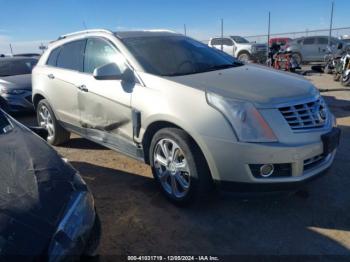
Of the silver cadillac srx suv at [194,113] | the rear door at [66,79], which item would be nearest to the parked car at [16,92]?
the rear door at [66,79]

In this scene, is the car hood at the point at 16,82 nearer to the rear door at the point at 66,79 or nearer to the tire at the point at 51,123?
the tire at the point at 51,123

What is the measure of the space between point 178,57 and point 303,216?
7.24ft

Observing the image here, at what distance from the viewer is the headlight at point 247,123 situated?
3.09 meters

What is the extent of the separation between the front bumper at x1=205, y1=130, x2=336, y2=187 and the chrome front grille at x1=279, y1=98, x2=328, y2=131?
0.18 m

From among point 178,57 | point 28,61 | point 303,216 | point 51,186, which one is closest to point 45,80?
point 178,57

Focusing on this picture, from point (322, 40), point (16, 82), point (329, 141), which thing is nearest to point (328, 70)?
point (322, 40)

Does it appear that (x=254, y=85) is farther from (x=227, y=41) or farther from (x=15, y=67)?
(x=227, y=41)

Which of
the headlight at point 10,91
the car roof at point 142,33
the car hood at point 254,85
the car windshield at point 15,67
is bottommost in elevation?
the headlight at point 10,91

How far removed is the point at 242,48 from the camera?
22.0 metres

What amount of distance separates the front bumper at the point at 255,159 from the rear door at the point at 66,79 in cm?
238

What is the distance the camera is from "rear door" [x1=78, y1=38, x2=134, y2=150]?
159 inches

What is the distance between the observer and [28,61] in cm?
1009

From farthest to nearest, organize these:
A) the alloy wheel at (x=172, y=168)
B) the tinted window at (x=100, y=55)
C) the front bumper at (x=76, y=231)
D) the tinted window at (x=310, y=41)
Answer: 1. the tinted window at (x=310, y=41)
2. the tinted window at (x=100, y=55)
3. the alloy wheel at (x=172, y=168)
4. the front bumper at (x=76, y=231)

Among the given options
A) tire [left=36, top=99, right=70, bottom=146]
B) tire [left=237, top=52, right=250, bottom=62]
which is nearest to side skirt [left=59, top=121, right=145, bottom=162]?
tire [left=36, top=99, right=70, bottom=146]
